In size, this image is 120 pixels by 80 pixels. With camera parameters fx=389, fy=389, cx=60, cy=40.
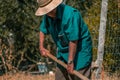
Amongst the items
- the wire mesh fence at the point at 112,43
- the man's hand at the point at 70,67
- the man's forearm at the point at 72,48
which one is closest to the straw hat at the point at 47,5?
the man's forearm at the point at 72,48

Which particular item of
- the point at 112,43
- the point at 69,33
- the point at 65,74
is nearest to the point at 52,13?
the point at 69,33

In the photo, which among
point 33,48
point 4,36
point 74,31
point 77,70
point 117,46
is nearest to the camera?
point 74,31

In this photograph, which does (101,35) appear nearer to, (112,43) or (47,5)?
(112,43)

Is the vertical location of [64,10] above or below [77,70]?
above

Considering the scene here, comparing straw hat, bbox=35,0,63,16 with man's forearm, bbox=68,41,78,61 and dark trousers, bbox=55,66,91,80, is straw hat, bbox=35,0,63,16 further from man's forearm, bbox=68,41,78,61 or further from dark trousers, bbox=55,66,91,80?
dark trousers, bbox=55,66,91,80

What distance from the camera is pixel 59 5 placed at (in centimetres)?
451

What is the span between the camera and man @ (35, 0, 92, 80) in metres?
4.38

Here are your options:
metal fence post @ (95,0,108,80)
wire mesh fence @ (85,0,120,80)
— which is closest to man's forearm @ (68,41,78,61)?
metal fence post @ (95,0,108,80)

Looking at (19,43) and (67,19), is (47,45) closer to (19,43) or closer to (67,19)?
(19,43)

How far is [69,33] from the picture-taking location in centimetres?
437

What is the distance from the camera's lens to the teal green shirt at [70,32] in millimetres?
4379

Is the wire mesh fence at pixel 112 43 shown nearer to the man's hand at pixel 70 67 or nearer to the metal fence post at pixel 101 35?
the metal fence post at pixel 101 35

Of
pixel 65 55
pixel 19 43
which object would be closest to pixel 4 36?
pixel 19 43

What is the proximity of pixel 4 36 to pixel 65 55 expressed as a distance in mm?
4536
